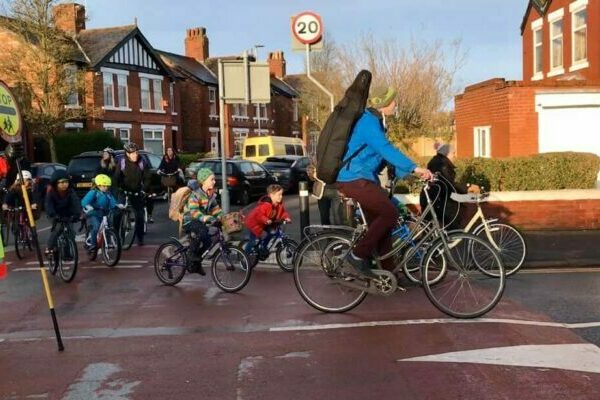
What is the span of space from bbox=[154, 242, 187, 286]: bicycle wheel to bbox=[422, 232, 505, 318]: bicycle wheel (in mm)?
3521

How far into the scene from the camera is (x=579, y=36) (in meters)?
20.3

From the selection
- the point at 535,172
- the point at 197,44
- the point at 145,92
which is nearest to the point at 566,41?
the point at 535,172

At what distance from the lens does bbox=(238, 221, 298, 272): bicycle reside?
29.9 feet

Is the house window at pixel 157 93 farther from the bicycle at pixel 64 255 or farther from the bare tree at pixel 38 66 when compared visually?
the bicycle at pixel 64 255

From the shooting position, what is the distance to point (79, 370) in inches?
205

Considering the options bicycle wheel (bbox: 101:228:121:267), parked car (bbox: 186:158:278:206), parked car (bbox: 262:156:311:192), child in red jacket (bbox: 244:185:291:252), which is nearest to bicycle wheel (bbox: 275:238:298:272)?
child in red jacket (bbox: 244:185:291:252)

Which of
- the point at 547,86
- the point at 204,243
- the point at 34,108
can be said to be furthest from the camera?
the point at 34,108

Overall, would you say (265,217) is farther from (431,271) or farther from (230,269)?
(431,271)

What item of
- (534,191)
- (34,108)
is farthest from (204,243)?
(34,108)

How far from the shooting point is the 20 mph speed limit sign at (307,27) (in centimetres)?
1064

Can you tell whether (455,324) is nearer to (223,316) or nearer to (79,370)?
(223,316)

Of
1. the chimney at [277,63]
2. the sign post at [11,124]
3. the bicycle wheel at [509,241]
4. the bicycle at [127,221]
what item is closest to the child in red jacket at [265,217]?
the bicycle wheel at [509,241]

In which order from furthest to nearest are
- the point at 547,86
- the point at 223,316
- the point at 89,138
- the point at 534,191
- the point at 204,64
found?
the point at 204,64 < the point at 89,138 < the point at 547,86 < the point at 534,191 < the point at 223,316

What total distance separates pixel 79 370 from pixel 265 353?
1442 mm
